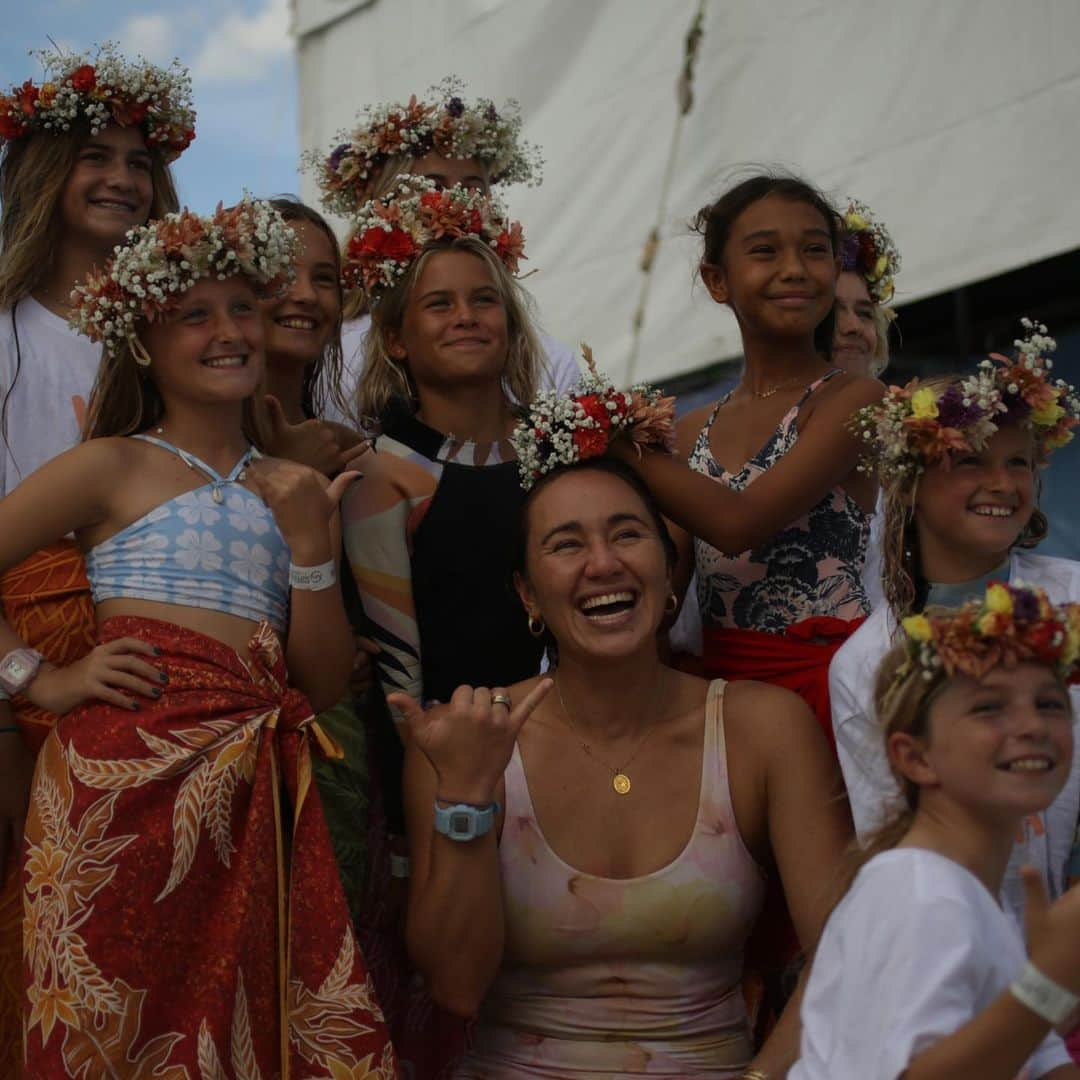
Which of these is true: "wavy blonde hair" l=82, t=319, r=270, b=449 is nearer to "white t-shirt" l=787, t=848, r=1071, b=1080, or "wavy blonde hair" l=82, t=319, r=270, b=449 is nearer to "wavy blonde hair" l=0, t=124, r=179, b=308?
"wavy blonde hair" l=0, t=124, r=179, b=308

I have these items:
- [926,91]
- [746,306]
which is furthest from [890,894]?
[926,91]

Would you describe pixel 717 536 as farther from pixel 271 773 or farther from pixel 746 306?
pixel 271 773

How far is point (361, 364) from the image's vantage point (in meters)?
4.66

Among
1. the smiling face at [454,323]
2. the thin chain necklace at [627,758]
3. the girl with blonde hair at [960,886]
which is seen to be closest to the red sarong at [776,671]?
the thin chain necklace at [627,758]

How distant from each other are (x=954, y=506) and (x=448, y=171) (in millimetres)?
2103

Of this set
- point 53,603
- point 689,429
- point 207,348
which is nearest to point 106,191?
point 207,348

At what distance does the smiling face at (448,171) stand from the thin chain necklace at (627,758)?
1893 millimetres

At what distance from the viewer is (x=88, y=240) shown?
436 centimetres

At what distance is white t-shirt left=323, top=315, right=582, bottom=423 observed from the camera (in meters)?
4.68

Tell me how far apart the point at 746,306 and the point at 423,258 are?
0.73 metres

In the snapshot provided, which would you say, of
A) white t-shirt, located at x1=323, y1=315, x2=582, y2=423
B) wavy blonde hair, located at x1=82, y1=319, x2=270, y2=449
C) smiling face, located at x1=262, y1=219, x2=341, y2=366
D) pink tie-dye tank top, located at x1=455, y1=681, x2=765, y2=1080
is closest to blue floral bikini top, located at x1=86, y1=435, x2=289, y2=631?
wavy blonde hair, located at x1=82, y1=319, x2=270, y2=449

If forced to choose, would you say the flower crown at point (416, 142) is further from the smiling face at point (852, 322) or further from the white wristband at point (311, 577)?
the white wristband at point (311, 577)

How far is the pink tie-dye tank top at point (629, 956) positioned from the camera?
3357 mm

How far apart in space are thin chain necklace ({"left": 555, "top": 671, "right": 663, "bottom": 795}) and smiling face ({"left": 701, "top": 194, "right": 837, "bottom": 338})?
901 mm
